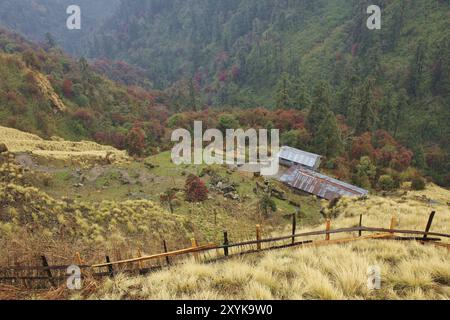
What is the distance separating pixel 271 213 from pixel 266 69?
92810 millimetres

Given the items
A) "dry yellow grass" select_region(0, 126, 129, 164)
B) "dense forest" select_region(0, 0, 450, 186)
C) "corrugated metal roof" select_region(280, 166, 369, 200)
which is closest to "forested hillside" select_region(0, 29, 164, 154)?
"dense forest" select_region(0, 0, 450, 186)

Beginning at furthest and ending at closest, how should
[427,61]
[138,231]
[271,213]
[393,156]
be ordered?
1. [427,61]
2. [393,156]
3. [271,213]
4. [138,231]

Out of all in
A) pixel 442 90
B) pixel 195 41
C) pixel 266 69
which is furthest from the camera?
pixel 195 41

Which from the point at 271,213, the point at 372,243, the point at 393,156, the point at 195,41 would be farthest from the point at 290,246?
the point at 195,41

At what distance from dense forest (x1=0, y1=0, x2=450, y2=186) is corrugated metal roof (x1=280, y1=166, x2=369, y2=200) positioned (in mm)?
6264

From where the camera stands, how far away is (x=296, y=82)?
7738cm

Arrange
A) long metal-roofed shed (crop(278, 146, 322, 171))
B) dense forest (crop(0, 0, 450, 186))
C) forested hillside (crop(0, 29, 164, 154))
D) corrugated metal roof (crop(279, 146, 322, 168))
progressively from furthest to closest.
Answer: dense forest (crop(0, 0, 450, 186))
forested hillside (crop(0, 29, 164, 154))
corrugated metal roof (crop(279, 146, 322, 168))
long metal-roofed shed (crop(278, 146, 322, 171))

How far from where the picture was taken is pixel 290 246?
8.29m

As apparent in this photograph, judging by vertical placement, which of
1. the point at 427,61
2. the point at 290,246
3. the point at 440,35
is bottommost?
the point at 290,246

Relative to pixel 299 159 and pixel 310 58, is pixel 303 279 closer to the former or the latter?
pixel 299 159

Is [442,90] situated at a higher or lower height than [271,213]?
higher

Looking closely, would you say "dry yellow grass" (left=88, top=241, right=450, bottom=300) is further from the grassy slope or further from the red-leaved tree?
the red-leaved tree

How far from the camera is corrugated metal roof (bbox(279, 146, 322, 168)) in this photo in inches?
1393
